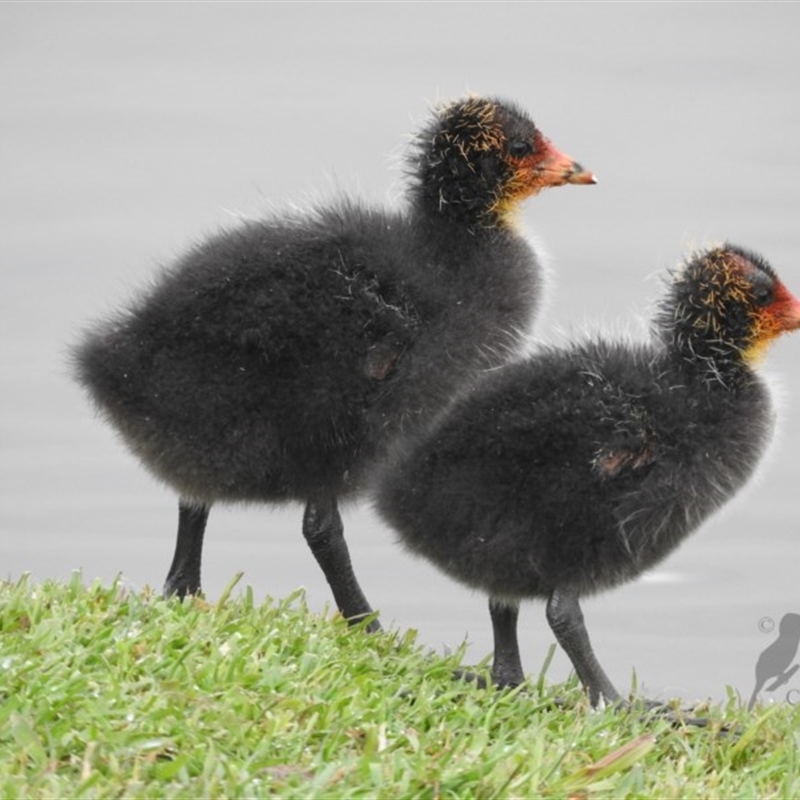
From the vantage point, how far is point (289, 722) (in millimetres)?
4090

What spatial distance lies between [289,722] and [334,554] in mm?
1987

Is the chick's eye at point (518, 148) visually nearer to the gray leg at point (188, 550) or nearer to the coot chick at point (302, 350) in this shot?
the coot chick at point (302, 350)

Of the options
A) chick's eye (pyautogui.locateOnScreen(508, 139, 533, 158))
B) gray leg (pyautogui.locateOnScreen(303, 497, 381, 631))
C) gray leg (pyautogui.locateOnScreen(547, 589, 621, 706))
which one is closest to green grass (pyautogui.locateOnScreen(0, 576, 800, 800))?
gray leg (pyautogui.locateOnScreen(547, 589, 621, 706))

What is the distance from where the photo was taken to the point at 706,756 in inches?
193

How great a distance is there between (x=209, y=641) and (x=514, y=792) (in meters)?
1.31

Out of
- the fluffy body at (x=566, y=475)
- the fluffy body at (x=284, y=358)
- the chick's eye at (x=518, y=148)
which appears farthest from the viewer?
the chick's eye at (x=518, y=148)

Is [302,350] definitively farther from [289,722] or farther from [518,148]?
[289,722]

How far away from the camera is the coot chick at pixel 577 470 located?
5.33m

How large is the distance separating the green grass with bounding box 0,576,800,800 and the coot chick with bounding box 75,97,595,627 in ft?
Answer: 1.70

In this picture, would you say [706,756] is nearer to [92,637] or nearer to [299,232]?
[92,637]

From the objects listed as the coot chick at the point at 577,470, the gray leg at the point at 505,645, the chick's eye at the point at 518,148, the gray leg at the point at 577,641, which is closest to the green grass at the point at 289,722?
the gray leg at the point at 577,641

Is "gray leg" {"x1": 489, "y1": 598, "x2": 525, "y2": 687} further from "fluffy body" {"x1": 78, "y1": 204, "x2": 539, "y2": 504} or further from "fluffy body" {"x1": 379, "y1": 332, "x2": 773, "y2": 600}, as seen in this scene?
"fluffy body" {"x1": 78, "y1": 204, "x2": 539, "y2": 504}

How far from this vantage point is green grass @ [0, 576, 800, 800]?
3.71 m

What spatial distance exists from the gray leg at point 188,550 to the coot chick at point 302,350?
11.5 inches
